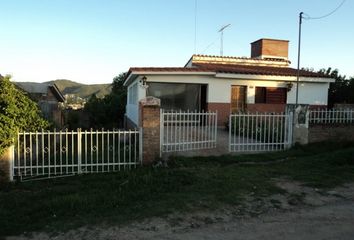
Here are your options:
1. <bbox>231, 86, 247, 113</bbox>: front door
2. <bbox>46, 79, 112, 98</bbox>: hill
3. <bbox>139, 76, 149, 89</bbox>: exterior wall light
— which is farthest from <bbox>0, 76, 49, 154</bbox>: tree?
<bbox>46, 79, 112, 98</bbox>: hill

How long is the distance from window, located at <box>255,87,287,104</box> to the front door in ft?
2.44

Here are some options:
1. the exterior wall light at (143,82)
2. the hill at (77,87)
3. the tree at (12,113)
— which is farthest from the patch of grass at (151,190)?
the hill at (77,87)

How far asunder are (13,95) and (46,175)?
76.5 inches

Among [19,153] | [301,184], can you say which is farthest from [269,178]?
[19,153]

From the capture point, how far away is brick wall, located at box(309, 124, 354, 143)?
13.2 meters

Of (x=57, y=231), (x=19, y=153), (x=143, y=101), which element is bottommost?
(x=57, y=231)

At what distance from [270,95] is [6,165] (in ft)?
47.0

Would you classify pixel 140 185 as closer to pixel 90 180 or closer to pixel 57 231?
pixel 90 180

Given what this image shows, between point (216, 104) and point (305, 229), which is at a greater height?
point (216, 104)

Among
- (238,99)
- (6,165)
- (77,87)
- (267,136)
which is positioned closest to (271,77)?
(238,99)

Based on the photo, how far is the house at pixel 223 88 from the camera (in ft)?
57.1

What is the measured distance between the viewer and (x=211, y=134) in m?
12.5

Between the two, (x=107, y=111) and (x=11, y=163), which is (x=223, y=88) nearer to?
(x=11, y=163)

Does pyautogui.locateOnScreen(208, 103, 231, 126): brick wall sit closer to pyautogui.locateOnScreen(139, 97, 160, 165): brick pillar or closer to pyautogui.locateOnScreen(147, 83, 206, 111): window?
pyautogui.locateOnScreen(147, 83, 206, 111): window
